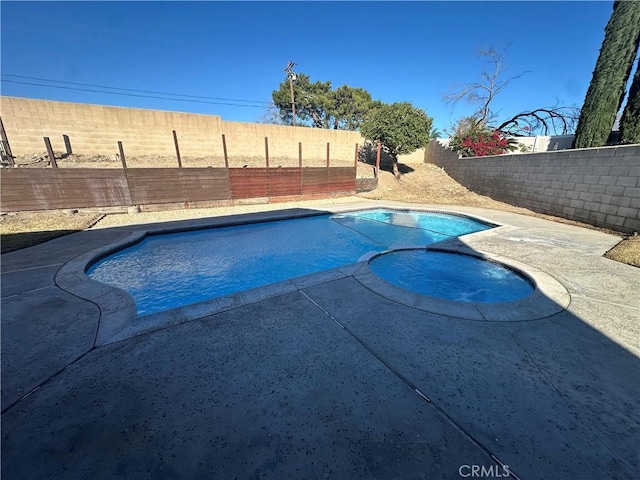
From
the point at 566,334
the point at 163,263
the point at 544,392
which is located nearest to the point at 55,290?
the point at 163,263

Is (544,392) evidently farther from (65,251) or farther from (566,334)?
(65,251)

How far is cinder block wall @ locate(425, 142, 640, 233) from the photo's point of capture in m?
6.24

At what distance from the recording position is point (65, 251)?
5078 millimetres

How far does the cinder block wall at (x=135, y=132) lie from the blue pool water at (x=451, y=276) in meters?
12.1

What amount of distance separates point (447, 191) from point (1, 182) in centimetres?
1744

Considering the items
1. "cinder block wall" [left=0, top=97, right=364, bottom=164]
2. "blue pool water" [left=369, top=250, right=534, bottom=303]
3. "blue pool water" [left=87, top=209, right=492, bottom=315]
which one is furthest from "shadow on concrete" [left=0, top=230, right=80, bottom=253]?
"blue pool water" [left=369, top=250, right=534, bottom=303]

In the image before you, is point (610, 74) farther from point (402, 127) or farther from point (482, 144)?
point (402, 127)

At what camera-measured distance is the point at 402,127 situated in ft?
46.5

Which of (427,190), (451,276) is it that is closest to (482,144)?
(427,190)

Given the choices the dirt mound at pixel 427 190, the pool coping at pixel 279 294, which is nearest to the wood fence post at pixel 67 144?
the pool coping at pixel 279 294

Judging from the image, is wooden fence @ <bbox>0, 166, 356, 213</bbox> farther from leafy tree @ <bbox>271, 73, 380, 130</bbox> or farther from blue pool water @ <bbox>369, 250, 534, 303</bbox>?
leafy tree @ <bbox>271, 73, 380, 130</bbox>

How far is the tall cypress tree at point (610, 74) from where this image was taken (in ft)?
28.4

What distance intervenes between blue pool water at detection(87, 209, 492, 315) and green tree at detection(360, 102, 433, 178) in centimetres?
640

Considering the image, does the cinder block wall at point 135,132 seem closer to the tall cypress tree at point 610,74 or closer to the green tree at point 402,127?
the green tree at point 402,127
